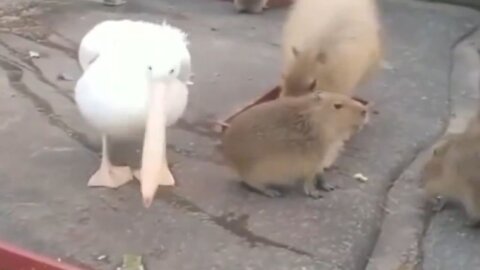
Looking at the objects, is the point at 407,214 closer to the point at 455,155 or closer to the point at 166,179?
the point at 455,155

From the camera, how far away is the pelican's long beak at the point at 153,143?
5.10 feet

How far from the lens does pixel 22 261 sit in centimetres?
146

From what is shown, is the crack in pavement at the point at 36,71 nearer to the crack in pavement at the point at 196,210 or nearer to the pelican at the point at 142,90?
the crack in pavement at the point at 196,210

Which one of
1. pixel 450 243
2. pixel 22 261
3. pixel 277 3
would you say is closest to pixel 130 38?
pixel 22 261

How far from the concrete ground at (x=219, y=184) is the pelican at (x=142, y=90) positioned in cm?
10

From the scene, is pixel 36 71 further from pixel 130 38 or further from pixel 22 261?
pixel 22 261

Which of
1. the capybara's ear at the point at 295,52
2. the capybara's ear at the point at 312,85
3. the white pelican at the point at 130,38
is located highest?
the white pelican at the point at 130,38

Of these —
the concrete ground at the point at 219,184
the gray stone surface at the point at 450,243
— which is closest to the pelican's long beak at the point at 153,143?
the concrete ground at the point at 219,184

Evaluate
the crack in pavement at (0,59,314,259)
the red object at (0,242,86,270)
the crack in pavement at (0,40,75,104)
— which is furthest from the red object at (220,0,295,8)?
the red object at (0,242,86,270)

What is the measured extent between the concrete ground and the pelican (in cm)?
10

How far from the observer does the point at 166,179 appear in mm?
1777

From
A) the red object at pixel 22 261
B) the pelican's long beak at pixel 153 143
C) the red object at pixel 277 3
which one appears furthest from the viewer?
the red object at pixel 277 3

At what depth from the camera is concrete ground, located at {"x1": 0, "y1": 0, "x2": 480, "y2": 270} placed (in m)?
1.61

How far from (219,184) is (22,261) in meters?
0.46
